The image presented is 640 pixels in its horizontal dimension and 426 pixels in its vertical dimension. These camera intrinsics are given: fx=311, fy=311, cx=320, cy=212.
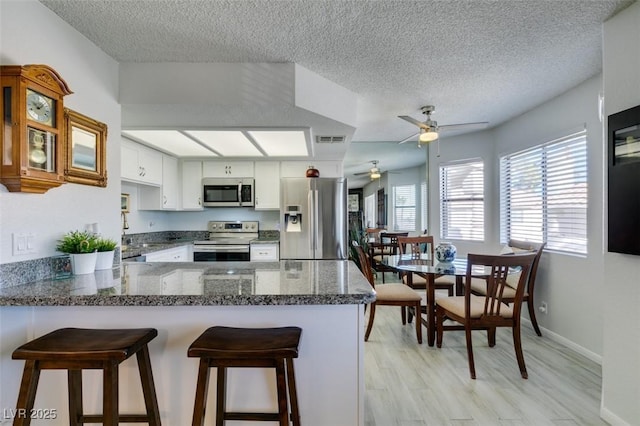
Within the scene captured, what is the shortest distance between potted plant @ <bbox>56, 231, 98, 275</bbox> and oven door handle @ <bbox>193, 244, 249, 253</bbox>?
230cm

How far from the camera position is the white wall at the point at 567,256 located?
260 cm

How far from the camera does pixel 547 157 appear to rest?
3.18 metres

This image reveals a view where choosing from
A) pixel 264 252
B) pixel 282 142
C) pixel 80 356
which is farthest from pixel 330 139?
pixel 80 356

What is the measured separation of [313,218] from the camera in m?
4.11

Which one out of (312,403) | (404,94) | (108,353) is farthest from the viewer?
(404,94)

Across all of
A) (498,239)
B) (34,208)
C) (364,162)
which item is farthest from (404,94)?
(364,162)

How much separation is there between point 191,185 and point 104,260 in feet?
8.53

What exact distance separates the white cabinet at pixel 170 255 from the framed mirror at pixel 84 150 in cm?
144

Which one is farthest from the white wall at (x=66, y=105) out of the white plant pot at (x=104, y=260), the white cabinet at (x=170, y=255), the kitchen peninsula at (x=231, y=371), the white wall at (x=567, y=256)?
the white wall at (x=567, y=256)

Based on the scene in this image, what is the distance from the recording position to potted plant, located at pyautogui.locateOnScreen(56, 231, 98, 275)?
5.90 ft

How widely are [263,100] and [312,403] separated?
6.60ft

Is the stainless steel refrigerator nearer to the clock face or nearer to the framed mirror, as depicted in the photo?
the framed mirror

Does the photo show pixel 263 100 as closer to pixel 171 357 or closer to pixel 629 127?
pixel 171 357

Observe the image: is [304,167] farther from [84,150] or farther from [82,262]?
[82,262]
